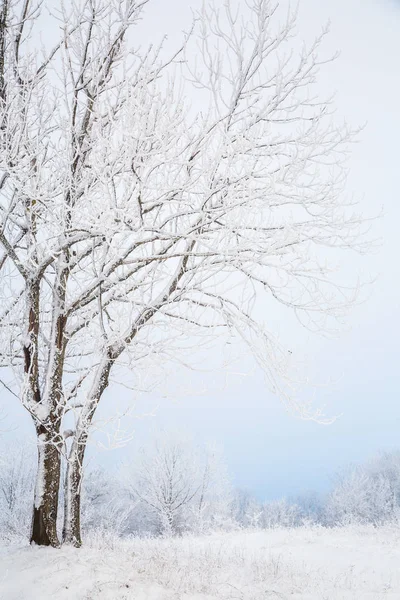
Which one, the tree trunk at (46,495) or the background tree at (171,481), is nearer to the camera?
the tree trunk at (46,495)

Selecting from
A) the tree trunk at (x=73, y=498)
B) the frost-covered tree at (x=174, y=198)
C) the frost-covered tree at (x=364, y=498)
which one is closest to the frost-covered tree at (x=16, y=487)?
the tree trunk at (x=73, y=498)

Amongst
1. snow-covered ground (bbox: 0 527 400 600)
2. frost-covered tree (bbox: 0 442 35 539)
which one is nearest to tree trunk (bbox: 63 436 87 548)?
snow-covered ground (bbox: 0 527 400 600)

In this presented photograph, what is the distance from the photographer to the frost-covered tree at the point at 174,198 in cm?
438

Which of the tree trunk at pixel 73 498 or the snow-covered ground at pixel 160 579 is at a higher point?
the tree trunk at pixel 73 498

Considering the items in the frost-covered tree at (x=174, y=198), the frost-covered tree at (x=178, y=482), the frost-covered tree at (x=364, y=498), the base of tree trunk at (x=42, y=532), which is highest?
the frost-covered tree at (x=174, y=198)

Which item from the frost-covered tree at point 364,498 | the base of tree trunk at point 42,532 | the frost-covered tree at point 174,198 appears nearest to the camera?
the frost-covered tree at point 174,198

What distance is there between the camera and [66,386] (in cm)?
659

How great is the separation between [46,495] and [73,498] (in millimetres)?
374

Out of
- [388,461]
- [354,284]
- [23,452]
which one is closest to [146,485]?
[23,452]

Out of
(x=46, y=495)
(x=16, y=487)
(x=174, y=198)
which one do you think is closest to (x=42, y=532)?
(x=46, y=495)

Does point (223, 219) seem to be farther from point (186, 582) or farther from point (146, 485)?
point (146, 485)

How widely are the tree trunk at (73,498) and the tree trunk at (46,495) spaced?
0.16 meters

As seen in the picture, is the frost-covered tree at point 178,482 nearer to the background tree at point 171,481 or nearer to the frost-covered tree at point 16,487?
the background tree at point 171,481

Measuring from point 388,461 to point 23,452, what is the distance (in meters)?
42.3
